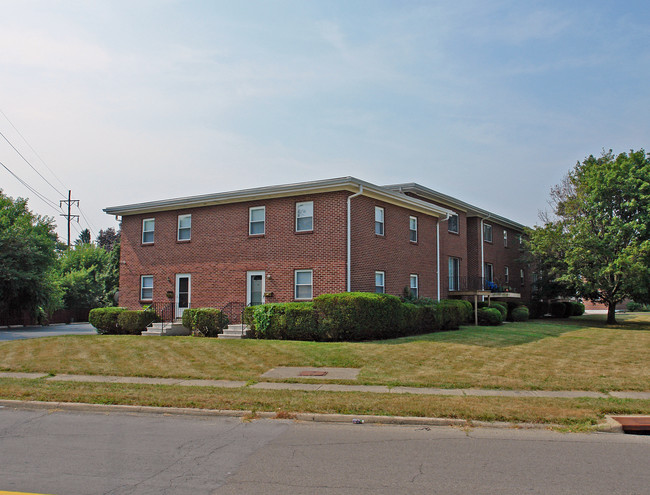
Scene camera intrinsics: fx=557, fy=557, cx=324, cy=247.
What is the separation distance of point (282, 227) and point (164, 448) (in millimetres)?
15282

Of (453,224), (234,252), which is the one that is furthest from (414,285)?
(234,252)

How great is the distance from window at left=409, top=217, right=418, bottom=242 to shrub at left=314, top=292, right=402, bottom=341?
6.57m

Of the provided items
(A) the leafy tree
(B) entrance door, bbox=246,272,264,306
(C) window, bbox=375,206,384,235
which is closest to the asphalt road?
(B) entrance door, bbox=246,272,264,306

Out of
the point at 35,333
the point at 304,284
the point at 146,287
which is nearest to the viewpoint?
the point at 304,284

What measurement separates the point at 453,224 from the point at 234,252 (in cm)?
1262

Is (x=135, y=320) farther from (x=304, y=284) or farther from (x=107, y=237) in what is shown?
(x=107, y=237)

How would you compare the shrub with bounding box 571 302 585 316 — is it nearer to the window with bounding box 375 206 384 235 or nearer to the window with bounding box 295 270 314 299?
the window with bounding box 375 206 384 235

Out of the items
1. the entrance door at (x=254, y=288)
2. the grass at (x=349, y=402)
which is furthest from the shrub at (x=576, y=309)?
the grass at (x=349, y=402)

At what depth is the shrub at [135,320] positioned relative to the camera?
22625 millimetres

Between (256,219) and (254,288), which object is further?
(256,219)

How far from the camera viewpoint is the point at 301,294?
2119 cm

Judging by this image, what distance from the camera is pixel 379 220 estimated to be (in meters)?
22.6

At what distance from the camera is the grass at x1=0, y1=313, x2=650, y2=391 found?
11633 mm

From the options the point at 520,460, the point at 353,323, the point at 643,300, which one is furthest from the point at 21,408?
the point at 643,300
